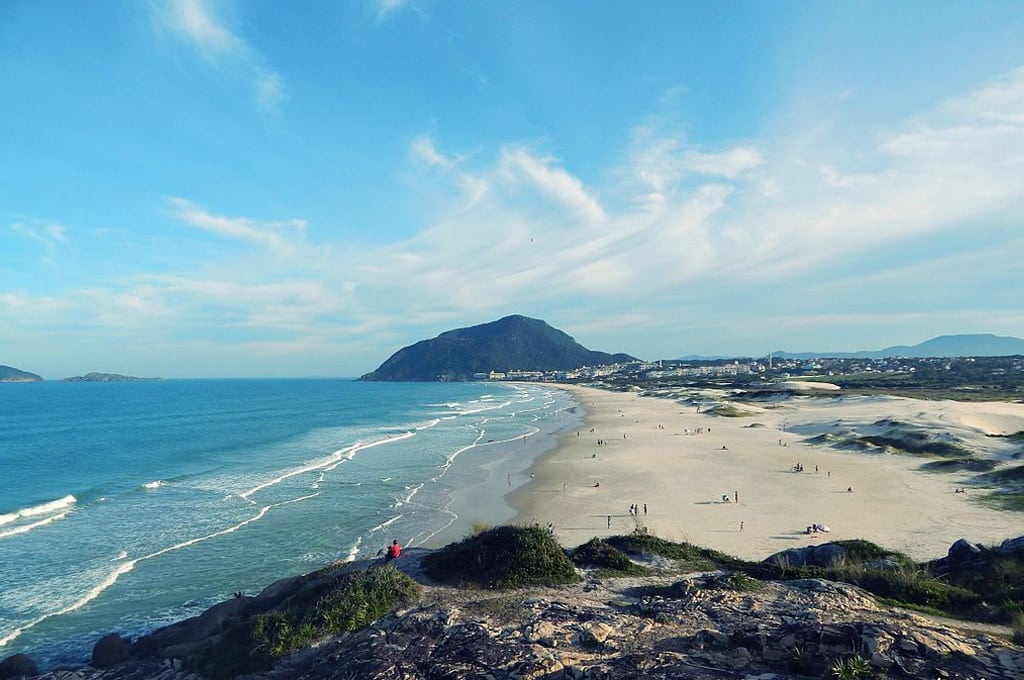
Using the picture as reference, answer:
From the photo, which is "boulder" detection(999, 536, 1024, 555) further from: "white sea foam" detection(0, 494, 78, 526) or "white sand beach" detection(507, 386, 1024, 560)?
"white sea foam" detection(0, 494, 78, 526)

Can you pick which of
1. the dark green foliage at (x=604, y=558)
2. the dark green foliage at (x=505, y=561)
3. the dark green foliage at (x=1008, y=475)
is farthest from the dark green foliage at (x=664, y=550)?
the dark green foliage at (x=1008, y=475)

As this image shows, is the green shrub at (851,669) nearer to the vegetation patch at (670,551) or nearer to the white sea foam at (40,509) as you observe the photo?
the vegetation patch at (670,551)

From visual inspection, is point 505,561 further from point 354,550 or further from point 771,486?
point 771,486

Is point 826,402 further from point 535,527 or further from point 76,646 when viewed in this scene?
point 76,646

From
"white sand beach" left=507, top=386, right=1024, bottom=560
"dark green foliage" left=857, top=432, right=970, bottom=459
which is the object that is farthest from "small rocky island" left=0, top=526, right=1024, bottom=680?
"dark green foliage" left=857, top=432, right=970, bottom=459

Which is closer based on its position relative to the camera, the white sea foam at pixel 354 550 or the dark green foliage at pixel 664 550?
the dark green foliage at pixel 664 550

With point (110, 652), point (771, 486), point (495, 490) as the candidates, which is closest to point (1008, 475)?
point (771, 486)

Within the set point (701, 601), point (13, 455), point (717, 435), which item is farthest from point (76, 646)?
point (717, 435)
